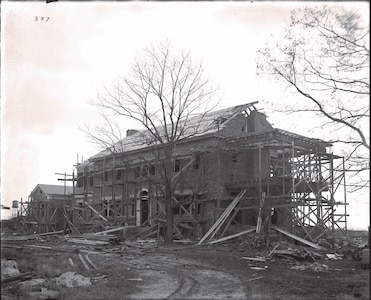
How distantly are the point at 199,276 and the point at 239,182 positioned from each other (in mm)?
14376

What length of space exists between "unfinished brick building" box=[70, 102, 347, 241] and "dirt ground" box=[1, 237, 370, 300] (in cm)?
661

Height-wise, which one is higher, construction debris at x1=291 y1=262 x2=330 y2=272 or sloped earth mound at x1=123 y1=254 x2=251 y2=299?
construction debris at x1=291 y1=262 x2=330 y2=272

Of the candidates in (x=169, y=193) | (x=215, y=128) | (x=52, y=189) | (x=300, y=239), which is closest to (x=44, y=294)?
(x=300, y=239)

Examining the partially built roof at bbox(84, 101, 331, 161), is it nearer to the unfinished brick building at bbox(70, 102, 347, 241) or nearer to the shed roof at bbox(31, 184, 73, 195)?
the unfinished brick building at bbox(70, 102, 347, 241)

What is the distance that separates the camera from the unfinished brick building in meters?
25.8

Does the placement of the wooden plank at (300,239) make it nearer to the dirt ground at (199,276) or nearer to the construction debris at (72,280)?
the dirt ground at (199,276)

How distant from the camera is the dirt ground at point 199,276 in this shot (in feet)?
37.4

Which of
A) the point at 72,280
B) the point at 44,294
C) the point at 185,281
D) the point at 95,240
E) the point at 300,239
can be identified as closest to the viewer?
the point at 44,294

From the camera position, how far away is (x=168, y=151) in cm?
2684

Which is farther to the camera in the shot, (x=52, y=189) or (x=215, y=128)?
(x=52, y=189)

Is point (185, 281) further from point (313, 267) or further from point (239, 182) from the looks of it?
point (239, 182)

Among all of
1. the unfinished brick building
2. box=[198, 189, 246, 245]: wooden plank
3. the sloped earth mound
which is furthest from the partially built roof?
the sloped earth mound

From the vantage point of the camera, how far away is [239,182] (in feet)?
93.3

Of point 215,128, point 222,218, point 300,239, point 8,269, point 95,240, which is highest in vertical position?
point 215,128
